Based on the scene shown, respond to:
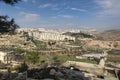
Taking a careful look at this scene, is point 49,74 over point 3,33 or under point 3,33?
under

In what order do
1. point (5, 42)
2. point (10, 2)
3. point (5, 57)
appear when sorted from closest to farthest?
point (10, 2), point (5, 57), point (5, 42)

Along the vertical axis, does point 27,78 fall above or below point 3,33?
below

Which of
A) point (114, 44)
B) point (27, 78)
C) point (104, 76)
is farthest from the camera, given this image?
point (114, 44)

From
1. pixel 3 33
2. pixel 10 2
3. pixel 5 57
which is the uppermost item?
pixel 10 2

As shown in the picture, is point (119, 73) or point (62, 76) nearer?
point (62, 76)

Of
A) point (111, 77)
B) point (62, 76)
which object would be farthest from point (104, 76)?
point (62, 76)

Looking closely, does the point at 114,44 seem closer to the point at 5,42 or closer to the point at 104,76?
the point at 5,42

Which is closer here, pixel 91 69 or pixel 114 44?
pixel 91 69

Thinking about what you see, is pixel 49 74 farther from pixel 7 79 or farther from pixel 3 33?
pixel 3 33

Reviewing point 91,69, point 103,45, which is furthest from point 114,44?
point 91,69
